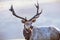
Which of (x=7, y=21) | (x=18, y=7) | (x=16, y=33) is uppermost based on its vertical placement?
(x=18, y=7)

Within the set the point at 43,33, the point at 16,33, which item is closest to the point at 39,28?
the point at 43,33

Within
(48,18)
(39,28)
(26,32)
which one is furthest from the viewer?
(48,18)

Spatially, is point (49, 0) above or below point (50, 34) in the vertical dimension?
above

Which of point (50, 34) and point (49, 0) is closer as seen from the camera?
point (50, 34)

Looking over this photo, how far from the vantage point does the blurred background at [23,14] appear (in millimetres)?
4328

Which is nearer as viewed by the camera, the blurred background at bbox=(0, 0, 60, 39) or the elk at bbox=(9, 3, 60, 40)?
the elk at bbox=(9, 3, 60, 40)

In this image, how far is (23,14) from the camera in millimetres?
4344

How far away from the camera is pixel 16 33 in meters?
4.37

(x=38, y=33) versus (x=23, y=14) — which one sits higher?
(x=23, y=14)

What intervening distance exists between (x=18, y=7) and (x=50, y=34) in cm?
115

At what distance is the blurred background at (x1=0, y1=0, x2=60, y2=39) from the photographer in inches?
170

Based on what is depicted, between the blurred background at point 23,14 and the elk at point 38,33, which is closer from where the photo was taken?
the elk at point 38,33

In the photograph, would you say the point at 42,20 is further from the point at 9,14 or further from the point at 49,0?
the point at 9,14

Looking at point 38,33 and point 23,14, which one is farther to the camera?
point 23,14
